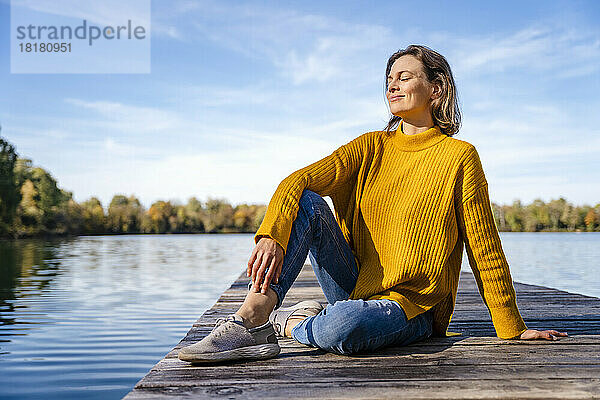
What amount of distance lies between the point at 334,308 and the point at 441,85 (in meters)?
0.99

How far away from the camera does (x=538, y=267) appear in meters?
13.1

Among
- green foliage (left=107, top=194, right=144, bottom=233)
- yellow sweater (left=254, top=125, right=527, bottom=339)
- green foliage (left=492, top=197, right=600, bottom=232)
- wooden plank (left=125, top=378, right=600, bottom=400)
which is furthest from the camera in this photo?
green foliage (left=107, top=194, right=144, bottom=233)

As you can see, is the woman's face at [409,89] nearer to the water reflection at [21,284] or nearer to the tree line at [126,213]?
the water reflection at [21,284]

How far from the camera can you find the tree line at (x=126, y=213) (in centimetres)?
2983

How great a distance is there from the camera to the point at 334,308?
2088 mm

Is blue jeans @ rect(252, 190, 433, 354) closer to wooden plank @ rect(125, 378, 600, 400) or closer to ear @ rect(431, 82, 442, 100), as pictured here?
wooden plank @ rect(125, 378, 600, 400)

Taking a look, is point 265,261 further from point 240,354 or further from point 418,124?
point 418,124

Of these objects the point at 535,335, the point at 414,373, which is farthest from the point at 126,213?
the point at 414,373

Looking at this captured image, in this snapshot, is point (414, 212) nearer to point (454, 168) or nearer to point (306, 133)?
point (454, 168)

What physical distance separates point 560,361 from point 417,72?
1.18 meters

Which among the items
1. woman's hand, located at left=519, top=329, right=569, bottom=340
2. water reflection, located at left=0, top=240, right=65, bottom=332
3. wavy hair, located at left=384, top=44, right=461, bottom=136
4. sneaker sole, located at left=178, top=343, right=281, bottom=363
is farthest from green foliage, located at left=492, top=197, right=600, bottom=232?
sneaker sole, located at left=178, top=343, right=281, bottom=363

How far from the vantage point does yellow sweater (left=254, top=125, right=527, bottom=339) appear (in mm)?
2217

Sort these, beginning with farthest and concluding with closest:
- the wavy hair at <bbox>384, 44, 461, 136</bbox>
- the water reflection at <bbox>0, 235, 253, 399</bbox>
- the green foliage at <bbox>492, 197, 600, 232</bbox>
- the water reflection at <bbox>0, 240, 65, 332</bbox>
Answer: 1. the green foliage at <bbox>492, 197, 600, 232</bbox>
2. the water reflection at <bbox>0, 240, 65, 332</bbox>
3. the water reflection at <bbox>0, 235, 253, 399</bbox>
4. the wavy hair at <bbox>384, 44, 461, 136</bbox>

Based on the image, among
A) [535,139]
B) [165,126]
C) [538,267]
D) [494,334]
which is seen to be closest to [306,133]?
[535,139]
